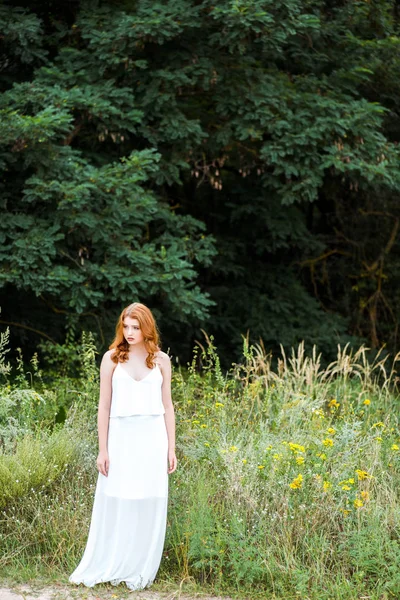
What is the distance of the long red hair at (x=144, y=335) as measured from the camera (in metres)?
4.52

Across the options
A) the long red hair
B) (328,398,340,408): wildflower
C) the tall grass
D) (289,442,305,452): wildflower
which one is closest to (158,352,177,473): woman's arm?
the long red hair

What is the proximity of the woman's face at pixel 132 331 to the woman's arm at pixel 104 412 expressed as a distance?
0.17 meters

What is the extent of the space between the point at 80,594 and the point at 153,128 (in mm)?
5907

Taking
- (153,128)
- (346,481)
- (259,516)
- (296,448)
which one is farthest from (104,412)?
(153,128)

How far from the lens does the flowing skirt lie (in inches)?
177

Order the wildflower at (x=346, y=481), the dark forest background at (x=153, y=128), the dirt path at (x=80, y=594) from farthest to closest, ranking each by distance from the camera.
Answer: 1. the dark forest background at (x=153, y=128)
2. the wildflower at (x=346, y=481)
3. the dirt path at (x=80, y=594)

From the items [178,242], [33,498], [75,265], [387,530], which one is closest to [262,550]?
[387,530]

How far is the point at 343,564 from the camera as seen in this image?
14.8 feet

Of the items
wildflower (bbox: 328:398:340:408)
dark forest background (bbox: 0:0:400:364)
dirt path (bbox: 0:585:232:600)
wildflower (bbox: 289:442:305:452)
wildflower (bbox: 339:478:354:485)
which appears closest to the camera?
dirt path (bbox: 0:585:232:600)

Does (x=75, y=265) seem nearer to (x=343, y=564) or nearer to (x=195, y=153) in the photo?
(x=195, y=153)

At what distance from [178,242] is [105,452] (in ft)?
15.7

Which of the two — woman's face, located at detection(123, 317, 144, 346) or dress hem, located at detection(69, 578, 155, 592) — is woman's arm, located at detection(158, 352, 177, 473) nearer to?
woman's face, located at detection(123, 317, 144, 346)

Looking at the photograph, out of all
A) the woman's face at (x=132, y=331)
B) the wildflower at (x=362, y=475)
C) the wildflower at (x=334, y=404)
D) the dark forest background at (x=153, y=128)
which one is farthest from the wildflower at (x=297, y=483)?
the dark forest background at (x=153, y=128)

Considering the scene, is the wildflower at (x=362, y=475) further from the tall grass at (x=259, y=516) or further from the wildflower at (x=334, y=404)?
the wildflower at (x=334, y=404)
